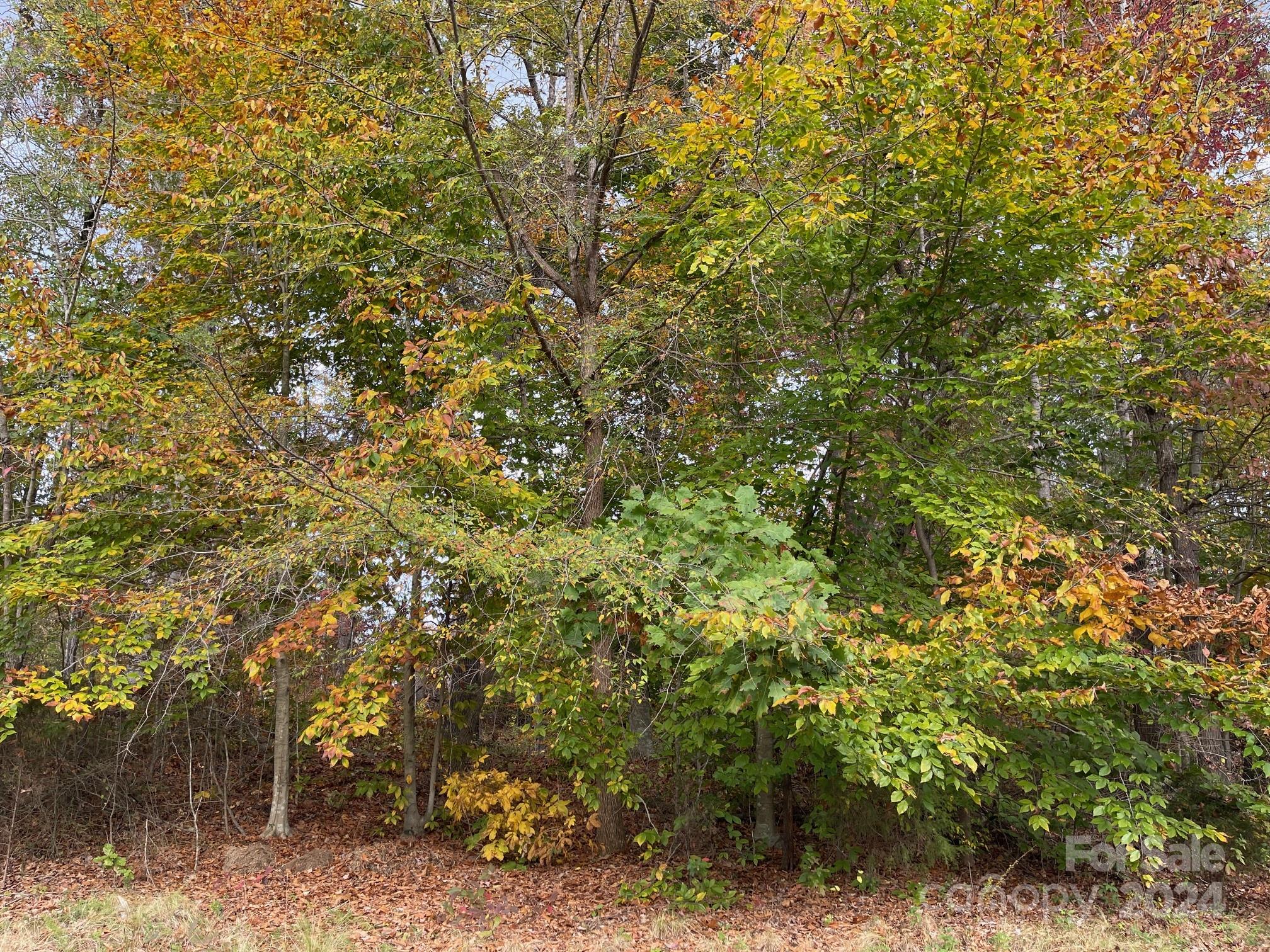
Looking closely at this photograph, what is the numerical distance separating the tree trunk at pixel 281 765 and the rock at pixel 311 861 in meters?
0.65

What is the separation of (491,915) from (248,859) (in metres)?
2.81

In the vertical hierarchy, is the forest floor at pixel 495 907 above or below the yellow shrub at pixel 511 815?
below

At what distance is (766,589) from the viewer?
4980mm

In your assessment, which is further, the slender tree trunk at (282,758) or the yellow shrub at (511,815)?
the slender tree trunk at (282,758)

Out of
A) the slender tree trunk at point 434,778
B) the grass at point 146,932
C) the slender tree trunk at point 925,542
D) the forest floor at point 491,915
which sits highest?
the slender tree trunk at point 925,542

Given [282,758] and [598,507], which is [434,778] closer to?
[282,758]

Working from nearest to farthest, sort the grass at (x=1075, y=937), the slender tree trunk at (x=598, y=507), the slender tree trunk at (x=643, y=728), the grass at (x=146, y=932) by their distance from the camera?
the grass at (x=1075, y=937), the grass at (x=146, y=932), the slender tree trunk at (x=598, y=507), the slender tree trunk at (x=643, y=728)

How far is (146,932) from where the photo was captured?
5910 millimetres

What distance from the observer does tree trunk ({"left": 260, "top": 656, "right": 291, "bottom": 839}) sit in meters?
8.88

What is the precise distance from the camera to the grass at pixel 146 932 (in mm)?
5688

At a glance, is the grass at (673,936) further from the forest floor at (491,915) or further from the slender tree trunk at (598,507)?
the slender tree trunk at (598,507)

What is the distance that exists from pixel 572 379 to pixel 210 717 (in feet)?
19.2

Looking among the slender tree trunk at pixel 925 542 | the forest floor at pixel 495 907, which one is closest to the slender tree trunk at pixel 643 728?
the forest floor at pixel 495 907

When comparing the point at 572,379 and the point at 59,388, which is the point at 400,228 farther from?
the point at 59,388
